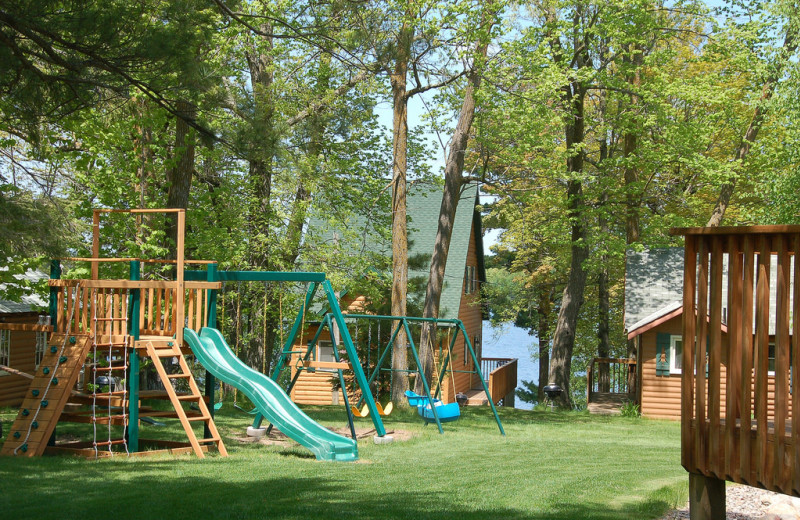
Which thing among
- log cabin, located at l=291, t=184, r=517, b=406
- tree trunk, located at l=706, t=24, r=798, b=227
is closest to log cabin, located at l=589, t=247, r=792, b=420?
tree trunk, located at l=706, t=24, r=798, b=227

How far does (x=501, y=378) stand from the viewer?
2873cm

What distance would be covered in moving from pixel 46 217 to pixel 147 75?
265cm

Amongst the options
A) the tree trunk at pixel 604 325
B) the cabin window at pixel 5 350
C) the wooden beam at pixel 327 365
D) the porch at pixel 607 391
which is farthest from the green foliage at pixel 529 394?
the wooden beam at pixel 327 365

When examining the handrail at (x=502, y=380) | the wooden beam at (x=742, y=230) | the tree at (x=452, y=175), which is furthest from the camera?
the handrail at (x=502, y=380)

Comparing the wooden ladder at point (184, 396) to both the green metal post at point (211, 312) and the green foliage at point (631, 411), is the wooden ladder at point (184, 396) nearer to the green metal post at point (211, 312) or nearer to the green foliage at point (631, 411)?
the green metal post at point (211, 312)

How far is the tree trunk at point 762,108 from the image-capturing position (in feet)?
73.5

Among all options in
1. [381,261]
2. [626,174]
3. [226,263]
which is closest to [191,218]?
[226,263]

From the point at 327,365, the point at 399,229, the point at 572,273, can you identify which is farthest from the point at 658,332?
the point at 327,365

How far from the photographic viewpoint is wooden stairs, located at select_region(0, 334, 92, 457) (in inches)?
400

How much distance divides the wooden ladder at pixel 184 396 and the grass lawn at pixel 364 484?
0.86 feet

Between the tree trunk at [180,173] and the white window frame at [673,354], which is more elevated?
Result: the tree trunk at [180,173]

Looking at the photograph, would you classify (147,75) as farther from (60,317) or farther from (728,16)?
(728,16)

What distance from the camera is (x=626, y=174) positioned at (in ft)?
93.7

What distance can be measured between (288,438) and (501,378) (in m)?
16.3
